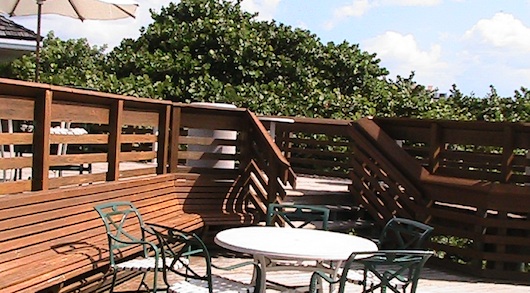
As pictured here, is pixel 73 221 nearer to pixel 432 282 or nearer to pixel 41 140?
pixel 41 140

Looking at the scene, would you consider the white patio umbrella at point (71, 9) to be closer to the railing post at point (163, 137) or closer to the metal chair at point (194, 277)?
the railing post at point (163, 137)

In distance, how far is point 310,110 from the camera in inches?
550

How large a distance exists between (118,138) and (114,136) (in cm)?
4

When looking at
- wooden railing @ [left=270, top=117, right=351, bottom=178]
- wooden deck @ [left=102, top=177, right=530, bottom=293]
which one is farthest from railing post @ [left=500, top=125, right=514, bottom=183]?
wooden railing @ [left=270, top=117, right=351, bottom=178]

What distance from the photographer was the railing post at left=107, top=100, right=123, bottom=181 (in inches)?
234

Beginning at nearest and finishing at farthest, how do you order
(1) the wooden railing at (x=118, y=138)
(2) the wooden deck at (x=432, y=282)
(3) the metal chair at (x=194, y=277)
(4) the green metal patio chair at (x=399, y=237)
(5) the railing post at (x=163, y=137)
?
(4) the green metal patio chair at (x=399, y=237), (3) the metal chair at (x=194, y=277), (1) the wooden railing at (x=118, y=138), (2) the wooden deck at (x=432, y=282), (5) the railing post at (x=163, y=137)

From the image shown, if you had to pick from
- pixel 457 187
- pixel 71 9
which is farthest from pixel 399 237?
pixel 71 9

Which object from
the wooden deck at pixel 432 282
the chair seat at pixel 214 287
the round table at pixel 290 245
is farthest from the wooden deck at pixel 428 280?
the chair seat at pixel 214 287

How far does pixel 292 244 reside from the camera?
14.8ft

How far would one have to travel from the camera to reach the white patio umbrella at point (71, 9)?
8.27 meters

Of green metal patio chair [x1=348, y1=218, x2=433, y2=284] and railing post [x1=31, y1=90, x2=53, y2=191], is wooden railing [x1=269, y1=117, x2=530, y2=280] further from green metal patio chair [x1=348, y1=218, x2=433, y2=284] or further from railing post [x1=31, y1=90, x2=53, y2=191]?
railing post [x1=31, y1=90, x2=53, y2=191]

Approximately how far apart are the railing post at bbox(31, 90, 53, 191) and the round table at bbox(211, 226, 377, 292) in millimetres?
1280

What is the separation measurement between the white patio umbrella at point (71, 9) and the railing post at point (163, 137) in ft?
5.65

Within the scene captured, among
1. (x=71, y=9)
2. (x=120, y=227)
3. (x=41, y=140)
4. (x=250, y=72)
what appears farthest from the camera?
(x=250, y=72)
